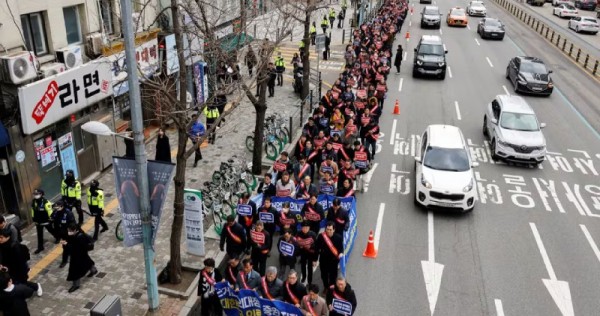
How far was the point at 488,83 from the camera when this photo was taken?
95.7ft

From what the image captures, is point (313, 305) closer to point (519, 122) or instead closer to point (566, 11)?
point (519, 122)

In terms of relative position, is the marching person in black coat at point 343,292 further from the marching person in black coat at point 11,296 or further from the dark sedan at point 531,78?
the dark sedan at point 531,78

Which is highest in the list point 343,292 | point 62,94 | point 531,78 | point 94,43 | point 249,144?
point 94,43

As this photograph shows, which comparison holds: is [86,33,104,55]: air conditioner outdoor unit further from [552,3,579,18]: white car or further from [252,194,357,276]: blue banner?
[552,3,579,18]: white car

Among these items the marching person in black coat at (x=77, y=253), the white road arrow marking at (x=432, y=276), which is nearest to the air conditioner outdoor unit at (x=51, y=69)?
the marching person in black coat at (x=77, y=253)

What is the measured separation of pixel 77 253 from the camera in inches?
432

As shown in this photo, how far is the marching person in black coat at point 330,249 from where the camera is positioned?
10914mm

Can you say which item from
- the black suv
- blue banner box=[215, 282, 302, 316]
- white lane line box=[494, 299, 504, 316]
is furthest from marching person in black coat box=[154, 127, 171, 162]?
the black suv

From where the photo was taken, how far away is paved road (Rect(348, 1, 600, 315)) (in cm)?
1153

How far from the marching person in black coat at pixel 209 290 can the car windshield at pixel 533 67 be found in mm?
22350

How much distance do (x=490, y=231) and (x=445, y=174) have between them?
196 cm

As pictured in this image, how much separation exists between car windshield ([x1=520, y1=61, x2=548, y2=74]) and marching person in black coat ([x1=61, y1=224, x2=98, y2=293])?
76.3 feet

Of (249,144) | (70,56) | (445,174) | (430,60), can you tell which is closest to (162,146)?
(70,56)

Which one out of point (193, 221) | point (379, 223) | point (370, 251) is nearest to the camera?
point (193, 221)
